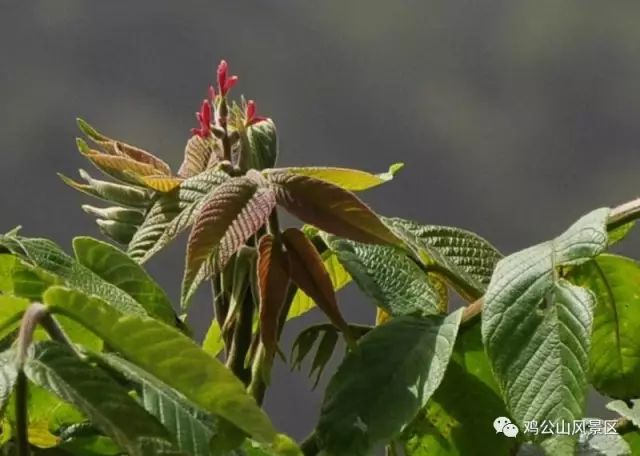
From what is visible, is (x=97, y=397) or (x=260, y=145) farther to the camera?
(x=260, y=145)

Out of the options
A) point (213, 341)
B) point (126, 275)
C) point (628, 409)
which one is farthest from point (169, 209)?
point (628, 409)

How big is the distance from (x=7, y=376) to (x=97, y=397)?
3 centimetres

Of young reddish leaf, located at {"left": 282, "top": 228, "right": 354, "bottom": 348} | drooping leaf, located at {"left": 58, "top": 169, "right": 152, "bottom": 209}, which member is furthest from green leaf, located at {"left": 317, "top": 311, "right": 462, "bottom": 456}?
drooping leaf, located at {"left": 58, "top": 169, "right": 152, "bottom": 209}

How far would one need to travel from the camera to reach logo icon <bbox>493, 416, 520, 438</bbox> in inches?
21.9

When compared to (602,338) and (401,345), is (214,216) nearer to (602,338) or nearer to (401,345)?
(401,345)

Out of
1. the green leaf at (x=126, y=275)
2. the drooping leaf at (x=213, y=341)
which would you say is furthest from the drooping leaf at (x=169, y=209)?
the drooping leaf at (x=213, y=341)

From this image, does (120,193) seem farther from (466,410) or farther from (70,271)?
(466,410)

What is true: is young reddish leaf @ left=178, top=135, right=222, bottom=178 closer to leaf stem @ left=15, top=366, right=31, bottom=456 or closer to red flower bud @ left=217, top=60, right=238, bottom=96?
red flower bud @ left=217, top=60, right=238, bottom=96

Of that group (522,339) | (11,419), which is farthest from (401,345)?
(11,419)

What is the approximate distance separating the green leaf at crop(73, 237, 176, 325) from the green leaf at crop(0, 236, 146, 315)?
0.02 meters

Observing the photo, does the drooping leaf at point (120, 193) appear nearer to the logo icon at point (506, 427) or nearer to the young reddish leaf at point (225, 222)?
the young reddish leaf at point (225, 222)

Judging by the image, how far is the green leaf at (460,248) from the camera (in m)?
0.56

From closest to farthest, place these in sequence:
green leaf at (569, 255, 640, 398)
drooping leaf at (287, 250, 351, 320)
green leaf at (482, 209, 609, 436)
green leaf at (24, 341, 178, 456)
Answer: green leaf at (24, 341, 178, 456), green leaf at (482, 209, 609, 436), green leaf at (569, 255, 640, 398), drooping leaf at (287, 250, 351, 320)

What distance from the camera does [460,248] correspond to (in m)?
0.57
